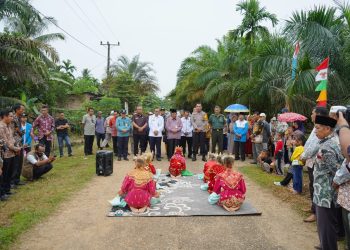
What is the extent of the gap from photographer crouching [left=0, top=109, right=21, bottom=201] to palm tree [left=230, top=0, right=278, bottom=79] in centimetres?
1216

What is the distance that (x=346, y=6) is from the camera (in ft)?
33.1

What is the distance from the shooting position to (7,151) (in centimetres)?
746

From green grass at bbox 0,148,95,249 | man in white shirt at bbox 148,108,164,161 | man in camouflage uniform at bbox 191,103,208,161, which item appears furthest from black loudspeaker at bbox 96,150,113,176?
man in camouflage uniform at bbox 191,103,208,161

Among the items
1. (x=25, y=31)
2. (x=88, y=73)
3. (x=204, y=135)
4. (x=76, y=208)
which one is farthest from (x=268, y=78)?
(x=88, y=73)

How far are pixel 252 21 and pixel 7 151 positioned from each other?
1386cm

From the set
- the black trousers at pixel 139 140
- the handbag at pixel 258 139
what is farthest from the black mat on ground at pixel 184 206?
the black trousers at pixel 139 140

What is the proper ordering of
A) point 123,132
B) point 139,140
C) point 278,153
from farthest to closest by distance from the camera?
point 139,140
point 123,132
point 278,153

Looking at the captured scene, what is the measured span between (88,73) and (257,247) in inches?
2221

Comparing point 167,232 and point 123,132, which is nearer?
point 167,232

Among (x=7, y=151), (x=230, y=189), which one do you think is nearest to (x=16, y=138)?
(x=7, y=151)

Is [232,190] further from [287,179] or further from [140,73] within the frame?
[140,73]

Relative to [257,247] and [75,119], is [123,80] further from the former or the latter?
[257,247]

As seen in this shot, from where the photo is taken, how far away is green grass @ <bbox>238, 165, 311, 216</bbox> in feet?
23.0

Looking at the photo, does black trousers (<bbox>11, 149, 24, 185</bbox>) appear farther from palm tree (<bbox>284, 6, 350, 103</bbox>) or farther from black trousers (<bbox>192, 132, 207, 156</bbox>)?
palm tree (<bbox>284, 6, 350, 103</bbox>)
